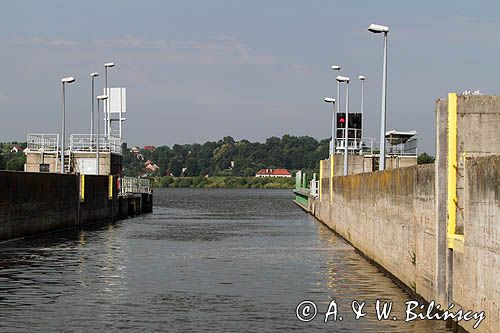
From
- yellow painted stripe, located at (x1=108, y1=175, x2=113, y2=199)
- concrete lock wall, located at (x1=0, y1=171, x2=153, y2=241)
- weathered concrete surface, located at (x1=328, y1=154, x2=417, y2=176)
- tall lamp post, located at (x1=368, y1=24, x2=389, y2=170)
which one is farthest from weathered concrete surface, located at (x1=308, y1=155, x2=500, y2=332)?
weathered concrete surface, located at (x1=328, y1=154, x2=417, y2=176)

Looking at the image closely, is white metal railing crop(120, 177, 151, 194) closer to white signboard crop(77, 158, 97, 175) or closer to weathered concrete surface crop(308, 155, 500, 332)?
white signboard crop(77, 158, 97, 175)

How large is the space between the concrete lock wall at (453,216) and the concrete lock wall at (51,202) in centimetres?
1749

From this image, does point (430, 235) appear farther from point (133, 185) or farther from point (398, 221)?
point (133, 185)

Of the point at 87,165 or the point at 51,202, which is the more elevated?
the point at 87,165

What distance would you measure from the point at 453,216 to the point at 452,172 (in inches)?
33.8

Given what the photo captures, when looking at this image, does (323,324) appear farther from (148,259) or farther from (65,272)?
(148,259)

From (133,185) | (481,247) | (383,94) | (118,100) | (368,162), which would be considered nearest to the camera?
(481,247)

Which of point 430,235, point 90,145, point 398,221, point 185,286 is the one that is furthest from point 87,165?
point 430,235

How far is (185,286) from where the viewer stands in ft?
85.3

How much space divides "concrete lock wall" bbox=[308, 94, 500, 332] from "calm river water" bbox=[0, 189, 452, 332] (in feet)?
2.96

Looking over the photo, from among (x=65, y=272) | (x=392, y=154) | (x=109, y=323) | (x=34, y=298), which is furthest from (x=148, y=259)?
(x=392, y=154)

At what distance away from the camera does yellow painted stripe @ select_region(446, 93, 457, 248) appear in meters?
19.3

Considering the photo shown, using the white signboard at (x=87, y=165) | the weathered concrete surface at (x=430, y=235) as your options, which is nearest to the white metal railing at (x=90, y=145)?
the white signboard at (x=87, y=165)

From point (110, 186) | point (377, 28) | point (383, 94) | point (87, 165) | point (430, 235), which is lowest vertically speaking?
point (430, 235)
